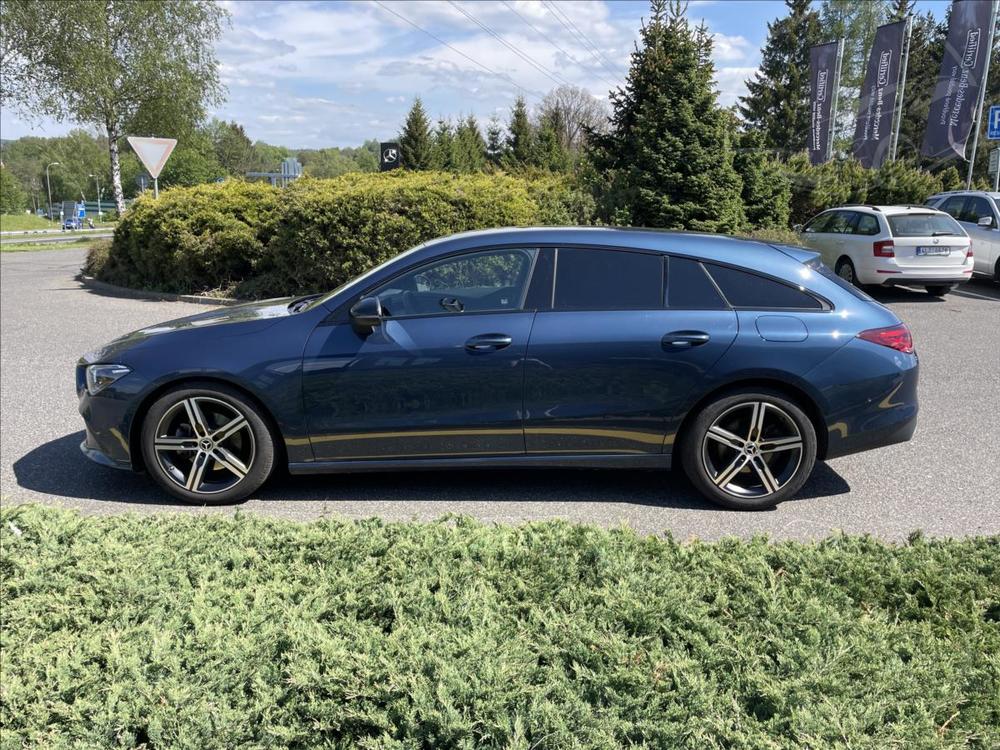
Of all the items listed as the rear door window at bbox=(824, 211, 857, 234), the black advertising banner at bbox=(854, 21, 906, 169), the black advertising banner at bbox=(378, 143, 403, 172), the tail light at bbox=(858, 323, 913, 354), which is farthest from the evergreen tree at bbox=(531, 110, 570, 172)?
the tail light at bbox=(858, 323, 913, 354)

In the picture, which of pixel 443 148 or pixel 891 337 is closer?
pixel 891 337

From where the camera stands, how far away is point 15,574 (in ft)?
9.55

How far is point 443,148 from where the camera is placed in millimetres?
38375

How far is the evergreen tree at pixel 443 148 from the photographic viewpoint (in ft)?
118

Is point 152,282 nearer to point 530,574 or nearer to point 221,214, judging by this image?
point 221,214

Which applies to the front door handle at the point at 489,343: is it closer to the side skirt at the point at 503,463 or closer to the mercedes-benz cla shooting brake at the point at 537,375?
the mercedes-benz cla shooting brake at the point at 537,375

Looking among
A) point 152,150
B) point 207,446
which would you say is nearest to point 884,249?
point 207,446

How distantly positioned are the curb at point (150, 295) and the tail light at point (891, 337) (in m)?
10.6

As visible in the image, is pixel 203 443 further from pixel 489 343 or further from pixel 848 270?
pixel 848 270

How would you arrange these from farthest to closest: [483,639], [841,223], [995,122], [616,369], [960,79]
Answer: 1. [960,79]
2. [995,122]
3. [841,223]
4. [616,369]
5. [483,639]

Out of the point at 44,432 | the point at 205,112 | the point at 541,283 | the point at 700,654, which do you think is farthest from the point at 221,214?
the point at 205,112

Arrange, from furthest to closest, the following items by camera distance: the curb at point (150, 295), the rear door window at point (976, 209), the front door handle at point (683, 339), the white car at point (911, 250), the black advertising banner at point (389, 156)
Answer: the black advertising banner at point (389, 156) → the rear door window at point (976, 209) → the curb at point (150, 295) → the white car at point (911, 250) → the front door handle at point (683, 339)

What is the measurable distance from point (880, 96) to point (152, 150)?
78.1 feet

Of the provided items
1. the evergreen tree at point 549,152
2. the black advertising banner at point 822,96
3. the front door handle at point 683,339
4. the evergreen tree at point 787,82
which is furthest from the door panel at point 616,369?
the evergreen tree at point 787,82
